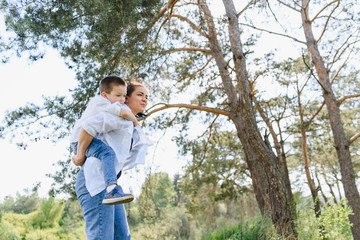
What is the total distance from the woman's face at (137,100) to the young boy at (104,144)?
0.34 ft

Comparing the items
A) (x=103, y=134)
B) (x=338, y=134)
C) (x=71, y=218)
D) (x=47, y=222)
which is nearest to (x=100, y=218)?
(x=103, y=134)

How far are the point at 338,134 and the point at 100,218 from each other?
24.6 ft

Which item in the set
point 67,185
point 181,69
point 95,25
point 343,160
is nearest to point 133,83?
point 95,25

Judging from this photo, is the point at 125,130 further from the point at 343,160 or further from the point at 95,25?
the point at 343,160

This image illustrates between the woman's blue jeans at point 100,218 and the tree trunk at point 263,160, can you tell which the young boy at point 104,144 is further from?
the tree trunk at point 263,160

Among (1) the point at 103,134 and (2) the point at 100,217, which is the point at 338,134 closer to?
(1) the point at 103,134

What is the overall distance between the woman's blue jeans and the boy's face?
46 cm

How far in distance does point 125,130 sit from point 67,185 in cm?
418

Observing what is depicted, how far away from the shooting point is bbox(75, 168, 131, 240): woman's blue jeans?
1401 millimetres

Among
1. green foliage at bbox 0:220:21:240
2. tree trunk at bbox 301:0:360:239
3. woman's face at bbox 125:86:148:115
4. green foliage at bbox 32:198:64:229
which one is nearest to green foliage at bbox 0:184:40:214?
green foliage at bbox 32:198:64:229

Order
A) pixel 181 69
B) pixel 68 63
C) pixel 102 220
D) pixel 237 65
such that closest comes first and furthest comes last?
pixel 102 220, pixel 68 63, pixel 237 65, pixel 181 69

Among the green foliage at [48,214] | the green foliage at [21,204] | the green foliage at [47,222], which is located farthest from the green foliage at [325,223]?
the green foliage at [21,204]

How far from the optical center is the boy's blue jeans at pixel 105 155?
1.47m

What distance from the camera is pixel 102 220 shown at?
1.41 metres
